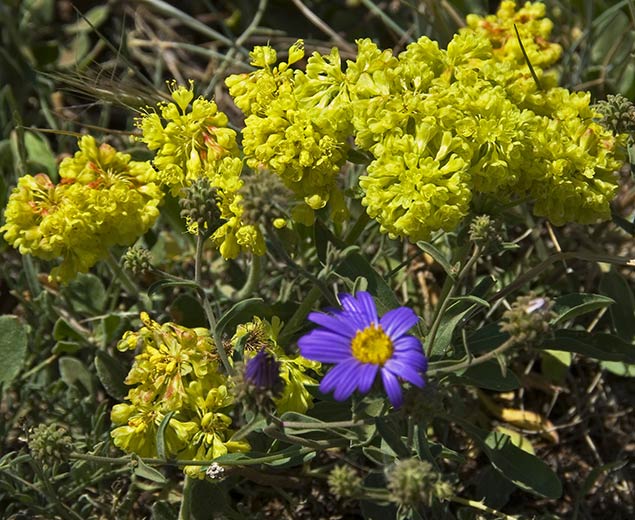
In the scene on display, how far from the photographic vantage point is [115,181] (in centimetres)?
399

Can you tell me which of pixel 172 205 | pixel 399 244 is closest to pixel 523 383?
pixel 399 244

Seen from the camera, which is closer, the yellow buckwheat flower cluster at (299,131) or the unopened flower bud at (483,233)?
the unopened flower bud at (483,233)

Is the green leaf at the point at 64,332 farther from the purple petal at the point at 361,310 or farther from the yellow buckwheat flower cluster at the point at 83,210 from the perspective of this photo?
the purple petal at the point at 361,310

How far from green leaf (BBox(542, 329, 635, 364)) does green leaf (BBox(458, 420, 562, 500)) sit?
1.49ft

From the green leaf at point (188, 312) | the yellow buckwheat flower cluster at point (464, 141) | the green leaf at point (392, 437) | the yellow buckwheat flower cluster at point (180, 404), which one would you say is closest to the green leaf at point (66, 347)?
the green leaf at point (188, 312)

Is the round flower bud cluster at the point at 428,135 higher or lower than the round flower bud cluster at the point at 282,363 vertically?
higher

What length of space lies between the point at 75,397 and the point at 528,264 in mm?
2403

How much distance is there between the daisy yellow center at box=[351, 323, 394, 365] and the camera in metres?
2.95

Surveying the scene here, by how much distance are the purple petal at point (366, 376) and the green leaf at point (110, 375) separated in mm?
1683

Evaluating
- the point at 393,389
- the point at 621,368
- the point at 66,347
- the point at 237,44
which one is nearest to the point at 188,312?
the point at 66,347

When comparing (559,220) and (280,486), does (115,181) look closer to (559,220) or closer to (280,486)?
(280,486)

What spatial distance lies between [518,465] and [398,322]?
3.92 feet

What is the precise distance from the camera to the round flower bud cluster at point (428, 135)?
11.0ft

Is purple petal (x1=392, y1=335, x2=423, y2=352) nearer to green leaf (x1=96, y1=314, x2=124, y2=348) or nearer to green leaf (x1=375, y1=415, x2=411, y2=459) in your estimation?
green leaf (x1=375, y1=415, x2=411, y2=459)
